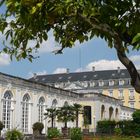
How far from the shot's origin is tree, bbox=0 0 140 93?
14.1 feet

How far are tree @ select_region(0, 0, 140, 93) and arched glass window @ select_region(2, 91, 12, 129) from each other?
42956 millimetres

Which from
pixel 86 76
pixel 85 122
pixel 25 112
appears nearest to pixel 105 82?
pixel 86 76

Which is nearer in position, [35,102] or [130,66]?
[130,66]

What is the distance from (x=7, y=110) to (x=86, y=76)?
63.5 m

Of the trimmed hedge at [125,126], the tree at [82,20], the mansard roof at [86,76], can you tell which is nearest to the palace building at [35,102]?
the trimmed hedge at [125,126]

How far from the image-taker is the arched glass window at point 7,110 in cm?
4769

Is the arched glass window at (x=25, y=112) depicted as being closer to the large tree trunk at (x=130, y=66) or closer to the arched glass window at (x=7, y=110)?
the arched glass window at (x=7, y=110)

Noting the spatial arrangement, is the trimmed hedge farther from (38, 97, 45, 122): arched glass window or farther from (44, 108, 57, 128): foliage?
(38, 97, 45, 122): arched glass window

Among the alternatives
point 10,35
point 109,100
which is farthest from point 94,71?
point 10,35

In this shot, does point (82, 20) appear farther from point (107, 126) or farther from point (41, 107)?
point (107, 126)

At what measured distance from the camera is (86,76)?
110625 millimetres

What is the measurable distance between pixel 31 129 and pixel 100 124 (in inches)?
639

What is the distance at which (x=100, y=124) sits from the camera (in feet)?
218

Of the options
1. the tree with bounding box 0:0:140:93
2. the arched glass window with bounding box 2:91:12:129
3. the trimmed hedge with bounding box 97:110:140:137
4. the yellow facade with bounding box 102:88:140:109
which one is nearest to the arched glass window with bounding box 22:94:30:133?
the arched glass window with bounding box 2:91:12:129
